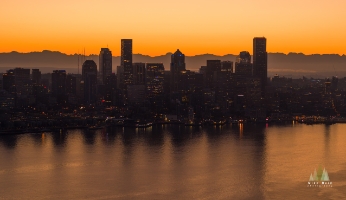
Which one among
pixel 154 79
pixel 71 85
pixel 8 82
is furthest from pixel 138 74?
pixel 8 82

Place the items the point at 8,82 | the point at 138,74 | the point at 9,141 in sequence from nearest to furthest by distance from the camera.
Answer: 1. the point at 9,141
2. the point at 8,82
3. the point at 138,74

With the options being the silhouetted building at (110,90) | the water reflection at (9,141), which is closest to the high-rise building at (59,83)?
the silhouetted building at (110,90)

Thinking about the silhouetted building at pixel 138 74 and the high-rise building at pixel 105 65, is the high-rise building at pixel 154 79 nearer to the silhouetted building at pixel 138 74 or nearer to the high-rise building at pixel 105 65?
the silhouetted building at pixel 138 74

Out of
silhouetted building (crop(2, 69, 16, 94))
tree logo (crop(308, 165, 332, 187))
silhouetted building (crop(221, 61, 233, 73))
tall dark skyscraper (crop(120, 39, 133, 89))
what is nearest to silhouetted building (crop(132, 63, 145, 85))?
tall dark skyscraper (crop(120, 39, 133, 89))

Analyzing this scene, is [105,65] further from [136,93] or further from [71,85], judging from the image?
[136,93]

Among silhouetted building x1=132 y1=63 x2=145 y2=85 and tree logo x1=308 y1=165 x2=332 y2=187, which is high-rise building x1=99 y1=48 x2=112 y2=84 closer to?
silhouetted building x1=132 y1=63 x2=145 y2=85
